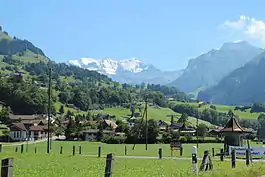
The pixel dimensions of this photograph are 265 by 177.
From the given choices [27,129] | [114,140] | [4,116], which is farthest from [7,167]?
[4,116]

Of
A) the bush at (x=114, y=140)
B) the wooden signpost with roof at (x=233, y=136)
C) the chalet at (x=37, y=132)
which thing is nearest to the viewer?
the wooden signpost with roof at (x=233, y=136)

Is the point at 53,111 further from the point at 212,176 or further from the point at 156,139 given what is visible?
the point at 212,176

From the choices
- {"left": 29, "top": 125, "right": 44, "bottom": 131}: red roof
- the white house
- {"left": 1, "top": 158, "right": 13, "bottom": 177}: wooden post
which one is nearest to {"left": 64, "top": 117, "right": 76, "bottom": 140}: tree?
the white house

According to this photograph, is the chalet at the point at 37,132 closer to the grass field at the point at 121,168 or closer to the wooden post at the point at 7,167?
the grass field at the point at 121,168

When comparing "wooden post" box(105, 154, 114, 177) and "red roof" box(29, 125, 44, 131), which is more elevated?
"wooden post" box(105, 154, 114, 177)

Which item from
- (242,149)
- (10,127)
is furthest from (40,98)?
(242,149)

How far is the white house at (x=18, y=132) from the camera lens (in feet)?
438

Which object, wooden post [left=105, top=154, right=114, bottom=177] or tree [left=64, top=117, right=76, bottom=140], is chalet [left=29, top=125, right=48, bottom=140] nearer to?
tree [left=64, top=117, right=76, bottom=140]

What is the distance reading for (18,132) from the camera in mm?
135625

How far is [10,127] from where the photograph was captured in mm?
138250

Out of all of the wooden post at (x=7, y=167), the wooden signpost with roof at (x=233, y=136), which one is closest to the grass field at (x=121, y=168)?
the wooden post at (x=7, y=167)

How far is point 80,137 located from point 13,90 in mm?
66180

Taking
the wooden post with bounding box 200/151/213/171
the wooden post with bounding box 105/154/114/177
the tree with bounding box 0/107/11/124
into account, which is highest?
the wooden post with bounding box 105/154/114/177

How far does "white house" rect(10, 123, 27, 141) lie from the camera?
133375mm
